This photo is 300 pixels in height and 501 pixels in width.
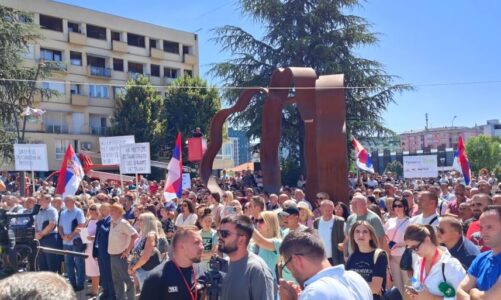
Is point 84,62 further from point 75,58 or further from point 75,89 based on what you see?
point 75,89

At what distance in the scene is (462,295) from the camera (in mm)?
3982

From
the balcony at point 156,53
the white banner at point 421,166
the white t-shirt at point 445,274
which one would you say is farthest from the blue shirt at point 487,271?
the balcony at point 156,53

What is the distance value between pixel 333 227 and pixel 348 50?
67.9 ft

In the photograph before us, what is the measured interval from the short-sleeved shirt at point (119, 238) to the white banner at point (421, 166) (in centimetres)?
1034

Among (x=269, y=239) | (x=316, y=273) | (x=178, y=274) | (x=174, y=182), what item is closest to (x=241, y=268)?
(x=178, y=274)

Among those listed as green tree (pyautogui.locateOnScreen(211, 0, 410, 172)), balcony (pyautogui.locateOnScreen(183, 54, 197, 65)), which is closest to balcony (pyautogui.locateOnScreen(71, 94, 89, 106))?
balcony (pyautogui.locateOnScreen(183, 54, 197, 65))

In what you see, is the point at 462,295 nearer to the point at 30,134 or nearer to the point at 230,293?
the point at 230,293

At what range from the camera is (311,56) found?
26531 mm

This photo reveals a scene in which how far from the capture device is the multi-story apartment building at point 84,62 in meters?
44.2

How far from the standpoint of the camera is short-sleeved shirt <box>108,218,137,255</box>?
8.34m

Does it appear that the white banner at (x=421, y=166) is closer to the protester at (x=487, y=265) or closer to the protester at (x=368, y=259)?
the protester at (x=368, y=259)

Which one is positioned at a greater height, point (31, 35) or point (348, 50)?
point (31, 35)

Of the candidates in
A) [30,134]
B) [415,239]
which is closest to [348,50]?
[415,239]

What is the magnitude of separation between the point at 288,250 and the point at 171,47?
54550 mm
